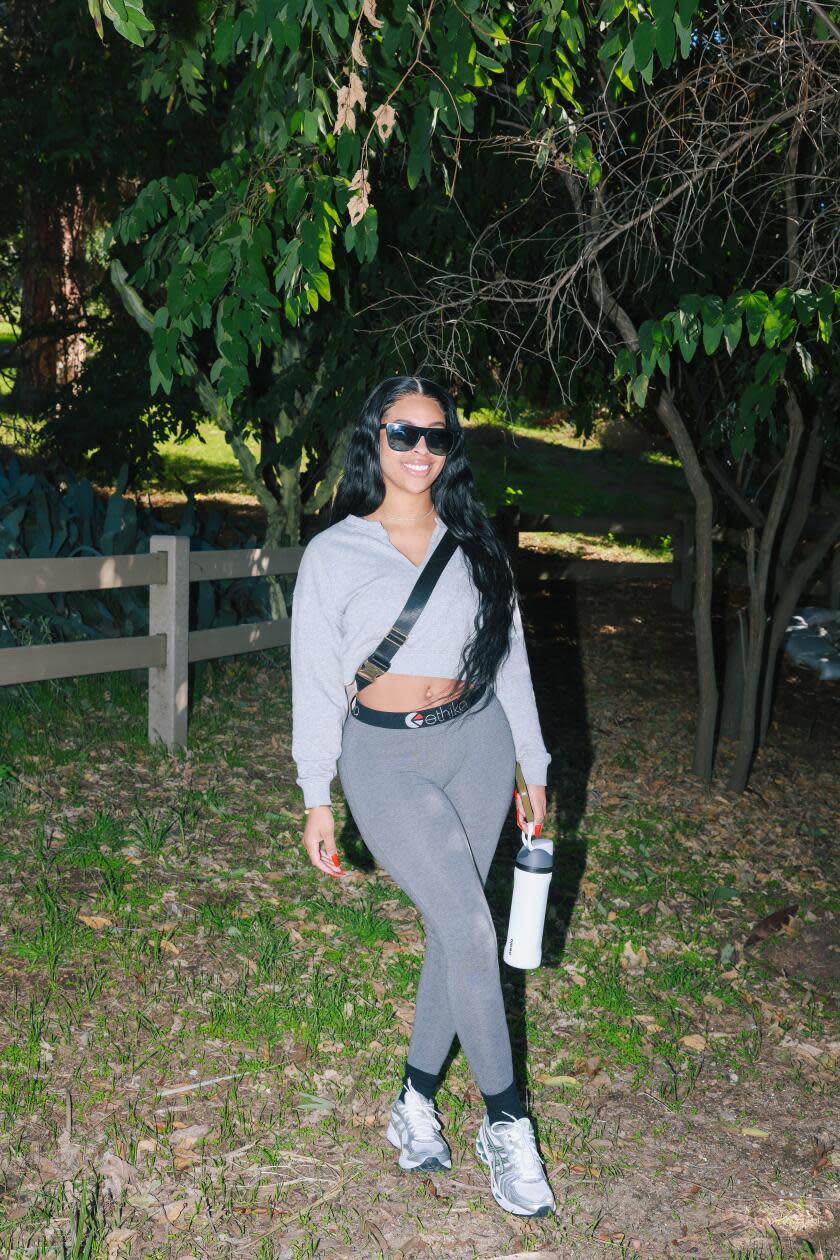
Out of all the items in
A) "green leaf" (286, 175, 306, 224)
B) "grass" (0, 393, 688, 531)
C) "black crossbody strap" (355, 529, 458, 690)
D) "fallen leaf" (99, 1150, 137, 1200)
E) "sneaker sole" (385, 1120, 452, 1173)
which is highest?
"green leaf" (286, 175, 306, 224)

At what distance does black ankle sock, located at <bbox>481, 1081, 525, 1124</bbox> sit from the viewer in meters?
3.04

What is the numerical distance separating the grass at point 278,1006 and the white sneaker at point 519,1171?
139mm

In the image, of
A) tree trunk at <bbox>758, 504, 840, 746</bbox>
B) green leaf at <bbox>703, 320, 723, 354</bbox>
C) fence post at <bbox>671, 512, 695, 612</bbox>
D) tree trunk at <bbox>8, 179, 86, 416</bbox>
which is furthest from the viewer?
tree trunk at <bbox>8, 179, 86, 416</bbox>

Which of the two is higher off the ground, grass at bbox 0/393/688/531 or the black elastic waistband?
the black elastic waistband

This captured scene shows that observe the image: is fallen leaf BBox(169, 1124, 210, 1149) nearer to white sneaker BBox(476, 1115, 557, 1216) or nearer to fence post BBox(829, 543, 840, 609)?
white sneaker BBox(476, 1115, 557, 1216)

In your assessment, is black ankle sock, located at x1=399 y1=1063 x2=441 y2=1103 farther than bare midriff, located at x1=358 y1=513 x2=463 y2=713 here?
Yes

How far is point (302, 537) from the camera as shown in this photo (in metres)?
11.1

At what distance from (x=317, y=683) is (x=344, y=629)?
0.15 metres

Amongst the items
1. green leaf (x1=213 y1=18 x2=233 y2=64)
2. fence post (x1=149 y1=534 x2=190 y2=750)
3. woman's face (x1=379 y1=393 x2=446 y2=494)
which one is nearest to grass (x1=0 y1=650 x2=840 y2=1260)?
fence post (x1=149 y1=534 x2=190 y2=750)

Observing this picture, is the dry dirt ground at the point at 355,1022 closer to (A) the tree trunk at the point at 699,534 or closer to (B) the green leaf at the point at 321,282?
(A) the tree trunk at the point at 699,534

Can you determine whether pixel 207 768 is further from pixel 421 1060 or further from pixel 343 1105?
pixel 421 1060

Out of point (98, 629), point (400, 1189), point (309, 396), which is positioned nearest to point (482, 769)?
point (400, 1189)

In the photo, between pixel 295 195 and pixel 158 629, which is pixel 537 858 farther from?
pixel 158 629

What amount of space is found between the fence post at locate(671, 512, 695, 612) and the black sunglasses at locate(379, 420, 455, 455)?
10.3 metres
